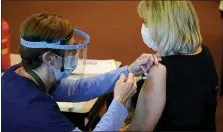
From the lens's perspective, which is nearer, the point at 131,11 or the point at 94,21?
the point at 94,21

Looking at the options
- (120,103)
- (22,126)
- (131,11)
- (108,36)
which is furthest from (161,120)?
(131,11)

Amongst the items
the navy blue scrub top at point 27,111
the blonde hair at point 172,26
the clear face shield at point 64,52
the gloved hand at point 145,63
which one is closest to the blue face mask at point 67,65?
the clear face shield at point 64,52

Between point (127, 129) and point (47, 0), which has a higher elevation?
point (127, 129)

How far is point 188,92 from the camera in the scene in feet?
5.66

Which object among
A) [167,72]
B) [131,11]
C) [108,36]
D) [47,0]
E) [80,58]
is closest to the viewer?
[80,58]

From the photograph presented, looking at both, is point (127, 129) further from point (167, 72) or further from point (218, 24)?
point (218, 24)

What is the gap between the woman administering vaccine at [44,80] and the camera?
1.34 metres

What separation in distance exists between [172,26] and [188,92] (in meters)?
0.31

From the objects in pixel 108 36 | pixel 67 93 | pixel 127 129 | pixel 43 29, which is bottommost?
pixel 108 36

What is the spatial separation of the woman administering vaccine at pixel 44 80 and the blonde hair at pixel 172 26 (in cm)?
36

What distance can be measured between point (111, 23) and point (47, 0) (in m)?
1.43

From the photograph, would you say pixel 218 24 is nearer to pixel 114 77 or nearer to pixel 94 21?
pixel 94 21

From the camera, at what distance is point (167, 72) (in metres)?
1.69

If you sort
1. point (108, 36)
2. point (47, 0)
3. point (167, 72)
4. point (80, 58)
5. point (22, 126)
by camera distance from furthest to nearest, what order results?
point (47, 0), point (108, 36), point (167, 72), point (80, 58), point (22, 126)
